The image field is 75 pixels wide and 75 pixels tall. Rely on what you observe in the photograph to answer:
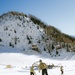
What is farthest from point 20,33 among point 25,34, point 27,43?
point 27,43

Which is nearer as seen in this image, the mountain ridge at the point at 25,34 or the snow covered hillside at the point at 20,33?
the snow covered hillside at the point at 20,33

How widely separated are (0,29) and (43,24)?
17.6m

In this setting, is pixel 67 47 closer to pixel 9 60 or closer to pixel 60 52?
pixel 60 52

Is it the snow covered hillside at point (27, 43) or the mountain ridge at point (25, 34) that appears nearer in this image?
the snow covered hillside at point (27, 43)

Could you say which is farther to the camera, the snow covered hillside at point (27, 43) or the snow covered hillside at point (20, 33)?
the snow covered hillside at point (20, 33)

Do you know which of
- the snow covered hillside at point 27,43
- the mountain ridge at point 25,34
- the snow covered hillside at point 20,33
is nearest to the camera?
the snow covered hillside at point 27,43

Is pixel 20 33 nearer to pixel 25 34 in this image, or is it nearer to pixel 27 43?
pixel 25 34

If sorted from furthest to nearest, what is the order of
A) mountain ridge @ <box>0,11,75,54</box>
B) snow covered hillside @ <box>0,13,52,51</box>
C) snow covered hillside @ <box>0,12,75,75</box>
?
mountain ridge @ <box>0,11,75,54</box> < snow covered hillside @ <box>0,13,52,51</box> < snow covered hillside @ <box>0,12,75,75</box>

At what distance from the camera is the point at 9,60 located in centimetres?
4894

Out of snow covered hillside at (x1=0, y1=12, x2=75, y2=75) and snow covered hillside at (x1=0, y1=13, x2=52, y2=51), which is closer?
snow covered hillside at (x1=0, y1=12, x2=75, y2=75)

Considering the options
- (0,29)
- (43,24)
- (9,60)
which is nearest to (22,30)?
(0,29)


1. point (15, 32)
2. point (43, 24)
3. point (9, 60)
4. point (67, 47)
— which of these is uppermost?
point (43, 24)

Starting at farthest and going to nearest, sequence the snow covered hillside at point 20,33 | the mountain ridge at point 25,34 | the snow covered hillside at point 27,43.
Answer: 1. the mountain ridge at point 25,34
2. the snow covered hillside at point 20,33
3. the snow covered hillside at point 27,43

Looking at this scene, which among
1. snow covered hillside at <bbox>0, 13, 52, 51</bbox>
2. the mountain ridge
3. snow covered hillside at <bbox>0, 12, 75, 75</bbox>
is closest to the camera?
snow covered hillside at <bbox>0, 12, 75, 75</bbox>
